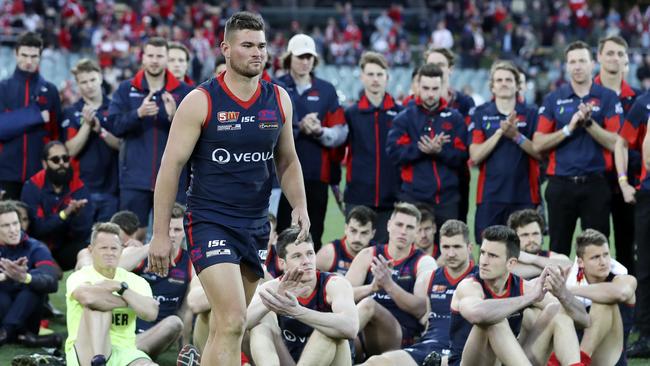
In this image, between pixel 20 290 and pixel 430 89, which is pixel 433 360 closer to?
pixel 430 89

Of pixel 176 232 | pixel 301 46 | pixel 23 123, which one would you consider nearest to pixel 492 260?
pixel 176 232

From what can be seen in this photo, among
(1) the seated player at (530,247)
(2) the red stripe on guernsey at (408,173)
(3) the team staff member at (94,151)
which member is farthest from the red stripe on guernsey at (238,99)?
(3) the team staff member at (94,151)

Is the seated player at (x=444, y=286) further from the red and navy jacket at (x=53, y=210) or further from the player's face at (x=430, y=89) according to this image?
the red and navy jacket at (x=53, y=210)

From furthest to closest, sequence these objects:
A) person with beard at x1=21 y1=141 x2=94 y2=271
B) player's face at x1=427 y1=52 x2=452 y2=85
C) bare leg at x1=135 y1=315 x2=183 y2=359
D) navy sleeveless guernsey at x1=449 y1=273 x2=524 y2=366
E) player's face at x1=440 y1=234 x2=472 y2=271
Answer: player's face at x1=427 y1=52 x2=452 y2=85 → person with beard at x1=21 y1=141 x2=94 y2=271 → bare leg at x1=135 y1=315 x2=183 y2=359 → player's face at x1=440 y1=234 x2=472 y2=271 → navy sleeveless guernsey at x1=449 y1=273 x2=524 y2=366

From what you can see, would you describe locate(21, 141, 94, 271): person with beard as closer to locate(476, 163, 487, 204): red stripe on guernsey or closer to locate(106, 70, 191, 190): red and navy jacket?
locate(106, 70, 191, 190): red and navy jacket

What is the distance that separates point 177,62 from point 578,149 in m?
3.91

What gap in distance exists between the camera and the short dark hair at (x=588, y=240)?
337 inches

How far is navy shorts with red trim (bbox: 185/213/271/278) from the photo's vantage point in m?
6.41

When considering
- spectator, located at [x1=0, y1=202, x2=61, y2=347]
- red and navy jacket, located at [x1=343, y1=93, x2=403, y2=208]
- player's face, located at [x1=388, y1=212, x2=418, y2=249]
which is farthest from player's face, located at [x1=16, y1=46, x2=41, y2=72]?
player's face, located at [x1=388, y1=212, x2=418, y2=249]

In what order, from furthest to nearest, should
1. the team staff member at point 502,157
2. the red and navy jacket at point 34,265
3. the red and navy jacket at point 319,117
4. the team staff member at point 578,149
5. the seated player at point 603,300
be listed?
the red and navy jacket at point 319,117 < the team staff member at point 502,157 < the team staff member at point 578,149 < the red and navy jacket at point 34,265 < the seated player at point 603,300

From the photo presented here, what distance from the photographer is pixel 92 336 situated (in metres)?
8.37

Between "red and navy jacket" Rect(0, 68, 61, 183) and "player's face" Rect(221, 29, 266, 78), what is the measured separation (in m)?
5.61

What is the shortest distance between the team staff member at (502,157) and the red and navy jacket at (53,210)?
3.65m

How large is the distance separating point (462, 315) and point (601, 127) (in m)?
2.96
